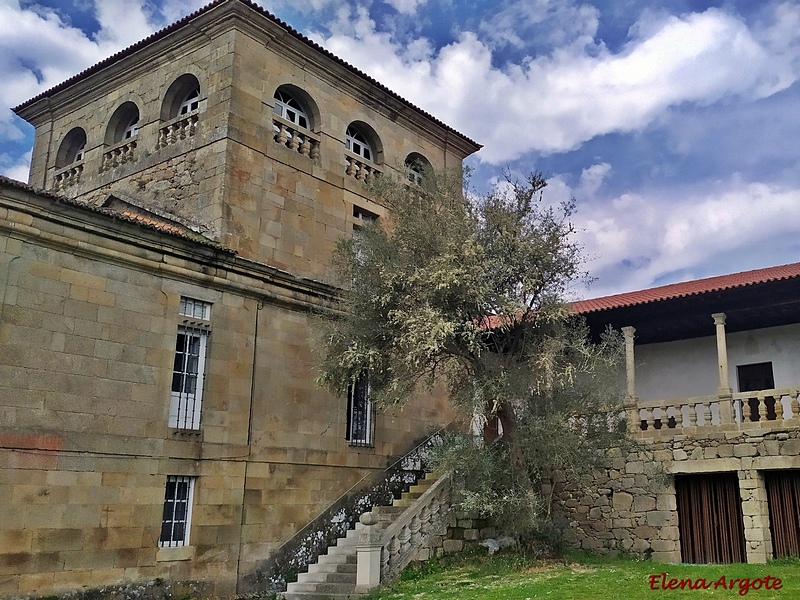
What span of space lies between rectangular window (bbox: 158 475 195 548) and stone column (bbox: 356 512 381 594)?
9.33 ft

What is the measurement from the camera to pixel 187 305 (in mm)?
13211

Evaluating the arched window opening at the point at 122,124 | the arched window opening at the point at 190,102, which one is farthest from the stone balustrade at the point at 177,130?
the arched window opening at the point at 122,124

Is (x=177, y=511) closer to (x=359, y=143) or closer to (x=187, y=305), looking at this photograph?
(x=187, y=305)

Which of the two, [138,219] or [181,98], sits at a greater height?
[181,98]

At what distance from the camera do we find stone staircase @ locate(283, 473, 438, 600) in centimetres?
1262

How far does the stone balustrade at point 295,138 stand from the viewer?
15.9m

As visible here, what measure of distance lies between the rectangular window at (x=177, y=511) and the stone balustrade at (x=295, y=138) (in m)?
7.14

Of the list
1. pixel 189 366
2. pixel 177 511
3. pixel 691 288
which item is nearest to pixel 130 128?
pixel 189 366

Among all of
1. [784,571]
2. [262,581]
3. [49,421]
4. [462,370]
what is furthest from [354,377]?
[784,571]

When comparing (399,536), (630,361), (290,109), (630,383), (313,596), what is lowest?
(313,596)

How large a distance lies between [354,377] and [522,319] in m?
3.07

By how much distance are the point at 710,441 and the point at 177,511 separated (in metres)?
9.41

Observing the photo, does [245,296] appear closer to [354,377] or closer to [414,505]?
[354,377]

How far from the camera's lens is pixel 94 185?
17094 mm
